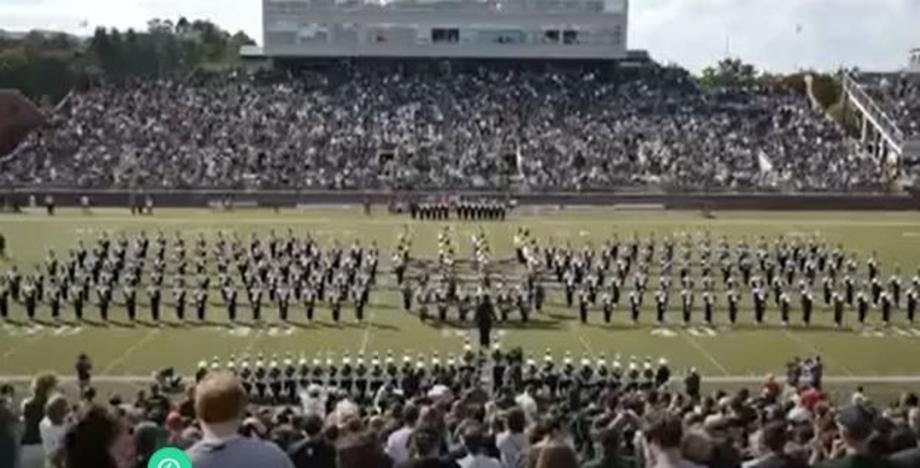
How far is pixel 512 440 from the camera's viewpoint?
9383 millimetres

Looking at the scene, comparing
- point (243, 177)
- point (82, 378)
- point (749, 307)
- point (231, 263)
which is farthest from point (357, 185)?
point (82, 378)

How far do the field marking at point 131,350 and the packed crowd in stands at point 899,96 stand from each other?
1912 inches

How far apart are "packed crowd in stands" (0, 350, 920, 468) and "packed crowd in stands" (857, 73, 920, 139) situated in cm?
5802

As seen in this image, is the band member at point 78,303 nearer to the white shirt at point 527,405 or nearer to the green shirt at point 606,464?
the white shirt at point 527,405

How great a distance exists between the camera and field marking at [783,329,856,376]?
78.1 ft

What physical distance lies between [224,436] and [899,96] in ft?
243

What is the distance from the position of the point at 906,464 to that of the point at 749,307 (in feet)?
77.9

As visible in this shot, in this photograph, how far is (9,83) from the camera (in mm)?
86375

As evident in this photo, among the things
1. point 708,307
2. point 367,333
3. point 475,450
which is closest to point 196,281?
point 367,333

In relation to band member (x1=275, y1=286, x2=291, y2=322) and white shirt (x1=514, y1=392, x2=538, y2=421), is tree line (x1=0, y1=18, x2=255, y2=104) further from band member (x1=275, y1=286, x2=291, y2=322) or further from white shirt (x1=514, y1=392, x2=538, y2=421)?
white shirt (x1=514, y1=392, x2=538, y2=421)

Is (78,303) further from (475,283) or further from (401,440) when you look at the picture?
(401,440)

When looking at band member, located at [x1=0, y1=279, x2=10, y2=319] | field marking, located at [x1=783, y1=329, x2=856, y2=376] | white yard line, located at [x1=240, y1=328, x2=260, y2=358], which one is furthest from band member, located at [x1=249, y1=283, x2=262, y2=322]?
field marking, located at [x1=783, y1=329, x2=856, y2=376]

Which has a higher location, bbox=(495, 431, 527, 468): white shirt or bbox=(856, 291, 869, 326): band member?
bbox=(495, 431, 527, 468): white shirt

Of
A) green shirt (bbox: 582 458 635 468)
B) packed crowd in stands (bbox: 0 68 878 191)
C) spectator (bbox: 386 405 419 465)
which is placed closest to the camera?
green shirt (bbox: 582 458 635 468)
